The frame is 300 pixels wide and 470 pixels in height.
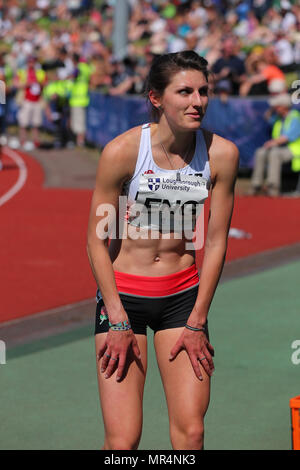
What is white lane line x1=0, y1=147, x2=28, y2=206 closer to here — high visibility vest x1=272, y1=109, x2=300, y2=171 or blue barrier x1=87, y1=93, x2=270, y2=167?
blue barrier x1=87, y1=93, x2=270, y2=167

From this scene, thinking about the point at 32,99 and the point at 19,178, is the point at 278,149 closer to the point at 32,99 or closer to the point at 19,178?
the point at 19,178

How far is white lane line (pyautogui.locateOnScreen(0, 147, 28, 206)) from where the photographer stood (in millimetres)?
16422

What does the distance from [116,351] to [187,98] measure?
1.18 meters

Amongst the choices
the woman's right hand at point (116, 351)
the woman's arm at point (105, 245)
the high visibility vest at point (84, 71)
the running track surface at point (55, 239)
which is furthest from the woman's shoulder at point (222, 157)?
the high visibility vest at point (84, 71)

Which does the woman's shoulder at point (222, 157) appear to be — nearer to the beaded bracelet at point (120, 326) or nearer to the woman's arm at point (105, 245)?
the woman's arm at point (105, 245)

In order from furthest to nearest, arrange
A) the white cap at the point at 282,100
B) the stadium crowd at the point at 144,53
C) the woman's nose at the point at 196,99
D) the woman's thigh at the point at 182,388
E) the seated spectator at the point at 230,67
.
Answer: the stadium crowd at the point at 144,53 → the seated spectator at the point at 230,67 → the white cap at the point at 282,100 → the woman's thigh at the point at 182,388 → the woman's nose at the point at 196,99

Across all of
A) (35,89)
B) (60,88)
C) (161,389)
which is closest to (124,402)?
(161,389)

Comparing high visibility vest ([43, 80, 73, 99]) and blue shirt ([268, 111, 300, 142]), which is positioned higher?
high visibility vest ([43, 80, 73, 99])

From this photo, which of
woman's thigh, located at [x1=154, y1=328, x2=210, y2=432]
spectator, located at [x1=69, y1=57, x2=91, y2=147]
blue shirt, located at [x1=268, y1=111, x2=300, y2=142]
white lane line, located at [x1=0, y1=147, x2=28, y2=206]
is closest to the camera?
woman's thigh, located at [x1=154, y1=328, x2=210, y2=432]

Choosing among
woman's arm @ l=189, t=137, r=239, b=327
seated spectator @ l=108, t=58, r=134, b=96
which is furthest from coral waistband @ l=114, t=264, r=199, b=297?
seated spectator @ l=108, t=58, r=134, b=96

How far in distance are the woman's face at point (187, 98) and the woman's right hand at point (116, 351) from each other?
0.98 metres

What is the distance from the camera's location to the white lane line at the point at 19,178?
16.4 meters

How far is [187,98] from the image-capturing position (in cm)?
418
